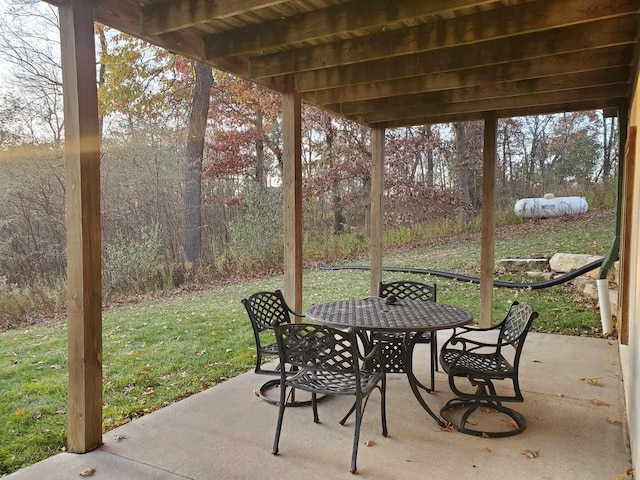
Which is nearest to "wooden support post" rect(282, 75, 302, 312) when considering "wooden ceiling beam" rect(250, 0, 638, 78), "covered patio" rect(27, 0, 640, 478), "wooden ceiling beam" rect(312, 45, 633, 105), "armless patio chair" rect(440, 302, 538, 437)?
"covered patio" rect(27, 0, 640, 478)

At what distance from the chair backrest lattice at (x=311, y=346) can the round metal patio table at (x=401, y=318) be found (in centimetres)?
32

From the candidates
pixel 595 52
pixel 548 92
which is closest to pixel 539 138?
pixel 548 92

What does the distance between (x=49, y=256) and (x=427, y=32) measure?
6.03 m

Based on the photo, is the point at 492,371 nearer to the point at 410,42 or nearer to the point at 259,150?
the point at 410,42

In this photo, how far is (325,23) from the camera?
2.96 m

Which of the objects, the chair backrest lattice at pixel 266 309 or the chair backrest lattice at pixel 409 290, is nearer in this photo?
the chair backrest lattice at pixel 266 309

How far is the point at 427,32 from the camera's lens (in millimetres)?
3184

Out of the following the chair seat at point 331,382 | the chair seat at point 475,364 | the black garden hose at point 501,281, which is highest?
the chair seat at point 331,382

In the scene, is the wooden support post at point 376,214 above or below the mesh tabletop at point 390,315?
above

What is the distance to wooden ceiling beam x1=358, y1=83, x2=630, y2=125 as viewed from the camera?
4.56 metres

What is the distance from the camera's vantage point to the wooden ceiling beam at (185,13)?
268cm

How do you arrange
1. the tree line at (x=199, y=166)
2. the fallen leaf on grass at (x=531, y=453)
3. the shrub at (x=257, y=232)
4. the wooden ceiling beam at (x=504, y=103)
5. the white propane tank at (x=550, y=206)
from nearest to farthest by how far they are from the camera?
the fallen leaf on grass at (x=531, y=453) < the wooden ceiling beam at (x=504, y=103) < the tree line at (x=199, y=166) < the shrub at (x=257, y=232) < the white propane tank at (x=550, y=206)

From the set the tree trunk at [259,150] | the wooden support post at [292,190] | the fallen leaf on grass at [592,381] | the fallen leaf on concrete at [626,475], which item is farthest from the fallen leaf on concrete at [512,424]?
the tree trunk at [259,150]

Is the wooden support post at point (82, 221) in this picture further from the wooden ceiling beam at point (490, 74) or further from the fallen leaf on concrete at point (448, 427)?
the wooden ceiling beam at point (490, 74)
